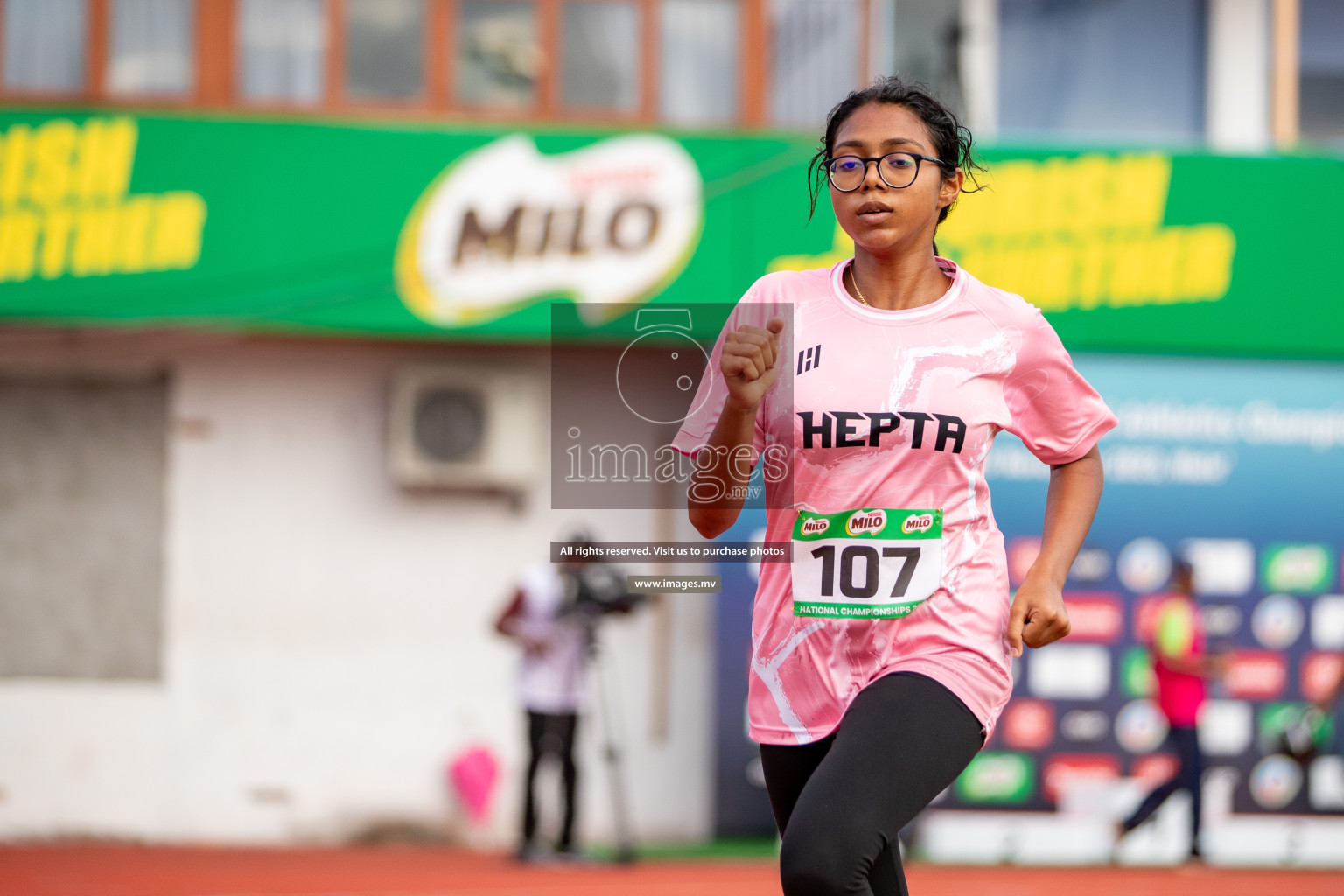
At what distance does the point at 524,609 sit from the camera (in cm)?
931

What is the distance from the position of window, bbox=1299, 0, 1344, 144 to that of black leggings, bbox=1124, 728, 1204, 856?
4.68 metres

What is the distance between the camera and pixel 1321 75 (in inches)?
442

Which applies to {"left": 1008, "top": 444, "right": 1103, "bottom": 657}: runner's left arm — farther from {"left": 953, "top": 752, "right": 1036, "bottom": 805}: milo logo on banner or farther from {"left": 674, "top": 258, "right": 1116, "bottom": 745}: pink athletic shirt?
{"left": 953, "top": 752, "right": 1036, "bottom": 805}: milo logo on banner

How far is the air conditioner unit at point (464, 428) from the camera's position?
10602 millimetres

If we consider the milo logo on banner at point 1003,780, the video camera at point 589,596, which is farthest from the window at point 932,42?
the milo logo on banner at point 1003,780

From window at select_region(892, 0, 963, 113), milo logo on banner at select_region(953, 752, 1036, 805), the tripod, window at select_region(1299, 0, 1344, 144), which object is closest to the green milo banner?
window at select_region(892, 0, 963, 113)

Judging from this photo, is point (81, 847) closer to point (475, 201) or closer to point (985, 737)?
point (475, 201)

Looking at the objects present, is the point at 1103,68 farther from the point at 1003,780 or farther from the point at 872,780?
the point at 872,780

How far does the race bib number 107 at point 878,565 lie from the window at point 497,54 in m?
8.27

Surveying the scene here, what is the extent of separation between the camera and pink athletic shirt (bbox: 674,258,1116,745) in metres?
2.82

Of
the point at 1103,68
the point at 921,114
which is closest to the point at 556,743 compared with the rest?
the point at 1103,68

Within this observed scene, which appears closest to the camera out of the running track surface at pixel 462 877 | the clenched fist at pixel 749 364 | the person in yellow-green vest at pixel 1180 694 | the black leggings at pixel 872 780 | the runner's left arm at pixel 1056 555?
the black leggings at pixel 872 780

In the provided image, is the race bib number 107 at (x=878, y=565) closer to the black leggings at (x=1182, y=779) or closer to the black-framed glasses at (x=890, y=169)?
the black-framed glasses at (x=890, y=169)

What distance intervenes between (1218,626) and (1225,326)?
1.95m
